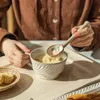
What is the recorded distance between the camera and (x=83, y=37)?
103 cm

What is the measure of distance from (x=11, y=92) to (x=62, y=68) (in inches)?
6.8

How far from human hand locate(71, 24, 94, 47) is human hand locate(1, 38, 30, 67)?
0.57 ft

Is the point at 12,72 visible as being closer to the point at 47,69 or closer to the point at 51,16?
the point at 47,69

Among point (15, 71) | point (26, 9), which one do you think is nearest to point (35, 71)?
point (15, 71)

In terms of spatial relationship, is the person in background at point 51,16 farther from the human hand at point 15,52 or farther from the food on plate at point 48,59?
the food on plate at point 48,59

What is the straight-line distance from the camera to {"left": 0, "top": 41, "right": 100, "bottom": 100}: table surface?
2.74 ft

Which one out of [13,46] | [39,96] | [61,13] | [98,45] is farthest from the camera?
[61,13]

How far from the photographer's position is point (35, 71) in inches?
36.2

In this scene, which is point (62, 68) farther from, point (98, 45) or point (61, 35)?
point (61, 35)

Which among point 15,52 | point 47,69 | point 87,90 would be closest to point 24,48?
point 15,52

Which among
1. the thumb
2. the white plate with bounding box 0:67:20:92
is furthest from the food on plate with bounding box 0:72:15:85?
the thumb

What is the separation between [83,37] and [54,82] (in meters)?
0.22

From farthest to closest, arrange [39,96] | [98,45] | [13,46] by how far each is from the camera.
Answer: [98,45]
[13,46]
[39,96]

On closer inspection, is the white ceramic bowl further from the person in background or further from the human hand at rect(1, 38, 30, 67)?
the person in background
